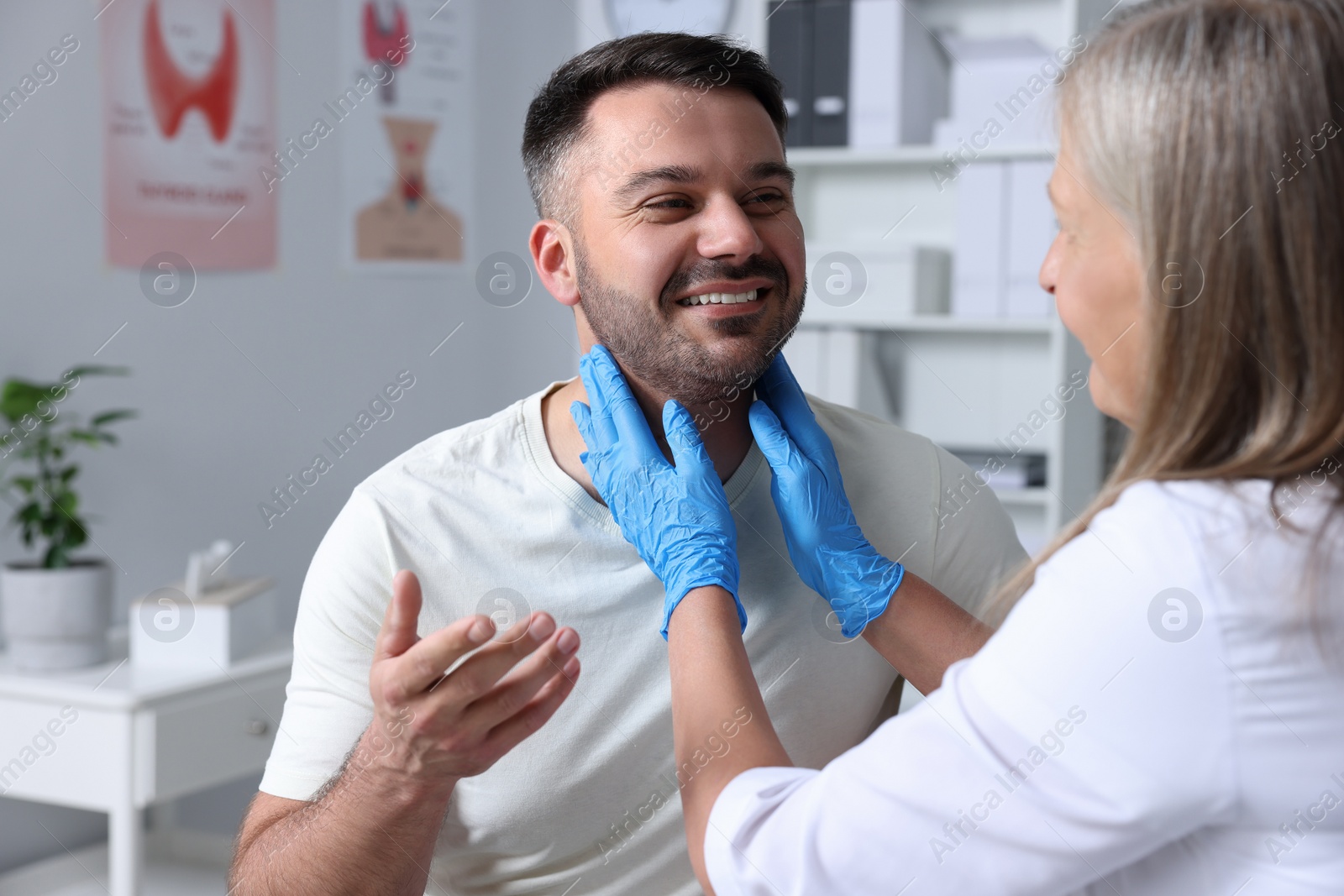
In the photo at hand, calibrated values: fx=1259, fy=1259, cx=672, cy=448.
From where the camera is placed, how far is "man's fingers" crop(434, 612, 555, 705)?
2.75 feet

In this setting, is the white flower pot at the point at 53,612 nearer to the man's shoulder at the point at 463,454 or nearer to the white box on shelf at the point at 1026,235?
the man's shoulder at the point at 463,454

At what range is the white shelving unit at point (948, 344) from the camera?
2.65 m

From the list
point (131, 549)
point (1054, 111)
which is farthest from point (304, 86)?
point (1054, 111)

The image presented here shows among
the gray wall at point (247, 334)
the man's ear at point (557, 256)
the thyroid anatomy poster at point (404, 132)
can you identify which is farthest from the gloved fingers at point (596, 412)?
the thyroid anatomy poster at point (404, 132)

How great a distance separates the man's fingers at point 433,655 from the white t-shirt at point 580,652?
315 mm

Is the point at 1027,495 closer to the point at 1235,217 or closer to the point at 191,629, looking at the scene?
the point at 191,629

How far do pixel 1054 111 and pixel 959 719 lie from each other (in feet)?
1.30

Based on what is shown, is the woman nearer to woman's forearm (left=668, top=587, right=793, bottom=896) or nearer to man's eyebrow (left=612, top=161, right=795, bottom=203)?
woman's forearm (left=668, top=587, right=793, bottom=896)

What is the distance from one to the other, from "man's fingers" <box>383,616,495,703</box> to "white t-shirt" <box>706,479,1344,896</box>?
0.22 m

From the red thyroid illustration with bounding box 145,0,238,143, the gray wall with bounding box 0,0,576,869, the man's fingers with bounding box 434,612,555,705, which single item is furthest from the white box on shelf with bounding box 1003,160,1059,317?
the man's fingers with bounding box 434,612,555,705

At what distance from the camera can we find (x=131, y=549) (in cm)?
230

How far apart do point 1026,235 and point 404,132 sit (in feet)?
4.70

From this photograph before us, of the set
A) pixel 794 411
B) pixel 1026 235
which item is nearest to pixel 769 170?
pixel 794 411

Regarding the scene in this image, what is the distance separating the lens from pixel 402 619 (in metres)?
0.84
